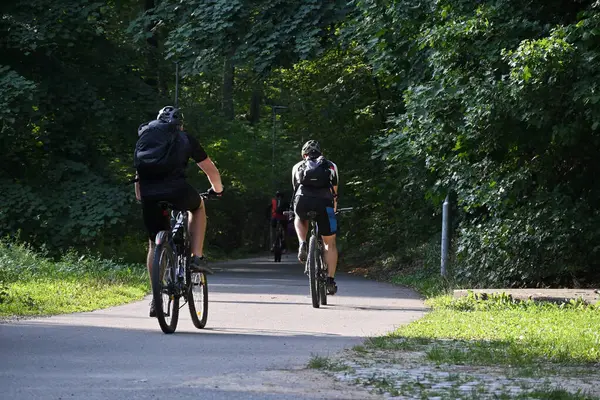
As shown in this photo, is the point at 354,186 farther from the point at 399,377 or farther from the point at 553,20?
the point at 399,377

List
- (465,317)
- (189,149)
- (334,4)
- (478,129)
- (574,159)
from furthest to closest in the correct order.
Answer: (334,4) < (574,159) < (478,129) < (465,317) < (189,149)

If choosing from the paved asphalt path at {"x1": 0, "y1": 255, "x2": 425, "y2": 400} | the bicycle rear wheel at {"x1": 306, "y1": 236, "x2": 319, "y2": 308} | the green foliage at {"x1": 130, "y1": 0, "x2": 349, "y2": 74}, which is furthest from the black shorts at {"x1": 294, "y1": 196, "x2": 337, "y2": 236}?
the green foliage at {"x1": 130, "y1": 0, "x2": 349, "y2": 74}

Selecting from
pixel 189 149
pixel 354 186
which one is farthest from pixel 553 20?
pixel 354 186

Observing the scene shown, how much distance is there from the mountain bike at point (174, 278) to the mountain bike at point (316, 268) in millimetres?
3020

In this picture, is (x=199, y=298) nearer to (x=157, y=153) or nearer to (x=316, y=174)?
(x=157, y=153)

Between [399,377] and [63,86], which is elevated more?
[63,86]

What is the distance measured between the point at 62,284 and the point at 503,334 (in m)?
7.36

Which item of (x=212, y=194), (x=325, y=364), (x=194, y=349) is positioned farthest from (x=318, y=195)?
(x=325, y=364)

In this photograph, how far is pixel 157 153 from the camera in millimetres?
10227

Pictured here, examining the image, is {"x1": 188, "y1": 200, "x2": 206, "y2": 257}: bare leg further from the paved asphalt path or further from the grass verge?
the grass verge

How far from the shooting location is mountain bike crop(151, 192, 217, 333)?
10008 millimetres

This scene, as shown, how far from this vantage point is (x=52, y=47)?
24.4m

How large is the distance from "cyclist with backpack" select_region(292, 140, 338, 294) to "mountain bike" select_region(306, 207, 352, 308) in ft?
0.25

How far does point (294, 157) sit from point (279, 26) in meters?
20.7
